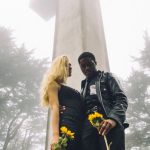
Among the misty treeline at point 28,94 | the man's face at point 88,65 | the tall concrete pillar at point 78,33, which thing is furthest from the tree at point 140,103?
the man's face at point 88,65

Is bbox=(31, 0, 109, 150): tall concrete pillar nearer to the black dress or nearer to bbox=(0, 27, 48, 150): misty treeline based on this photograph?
the black dress

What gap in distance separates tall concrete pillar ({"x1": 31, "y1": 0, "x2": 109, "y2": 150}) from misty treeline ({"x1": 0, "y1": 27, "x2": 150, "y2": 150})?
10.9 metres

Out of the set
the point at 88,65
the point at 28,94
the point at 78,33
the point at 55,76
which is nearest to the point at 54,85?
the point at 55,76

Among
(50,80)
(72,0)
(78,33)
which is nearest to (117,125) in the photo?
(50,80)

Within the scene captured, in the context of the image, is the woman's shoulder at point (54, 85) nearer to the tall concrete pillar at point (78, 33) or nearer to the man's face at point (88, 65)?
the man's face at point (88, 65)

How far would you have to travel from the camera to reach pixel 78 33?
9.92 ft

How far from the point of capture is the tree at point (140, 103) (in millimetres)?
14641

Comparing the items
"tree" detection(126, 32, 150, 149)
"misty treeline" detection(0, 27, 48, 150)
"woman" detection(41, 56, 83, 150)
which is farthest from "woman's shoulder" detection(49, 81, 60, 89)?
"tree" detection(126, 32, 150, 149)

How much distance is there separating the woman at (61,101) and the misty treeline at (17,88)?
497 inches

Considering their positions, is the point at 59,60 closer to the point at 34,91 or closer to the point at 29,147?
the point at 34,91

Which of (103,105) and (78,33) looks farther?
(78,33)

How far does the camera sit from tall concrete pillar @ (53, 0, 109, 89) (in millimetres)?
2813

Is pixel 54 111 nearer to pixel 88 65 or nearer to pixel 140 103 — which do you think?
pixel 88 65

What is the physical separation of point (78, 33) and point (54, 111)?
1799mm
